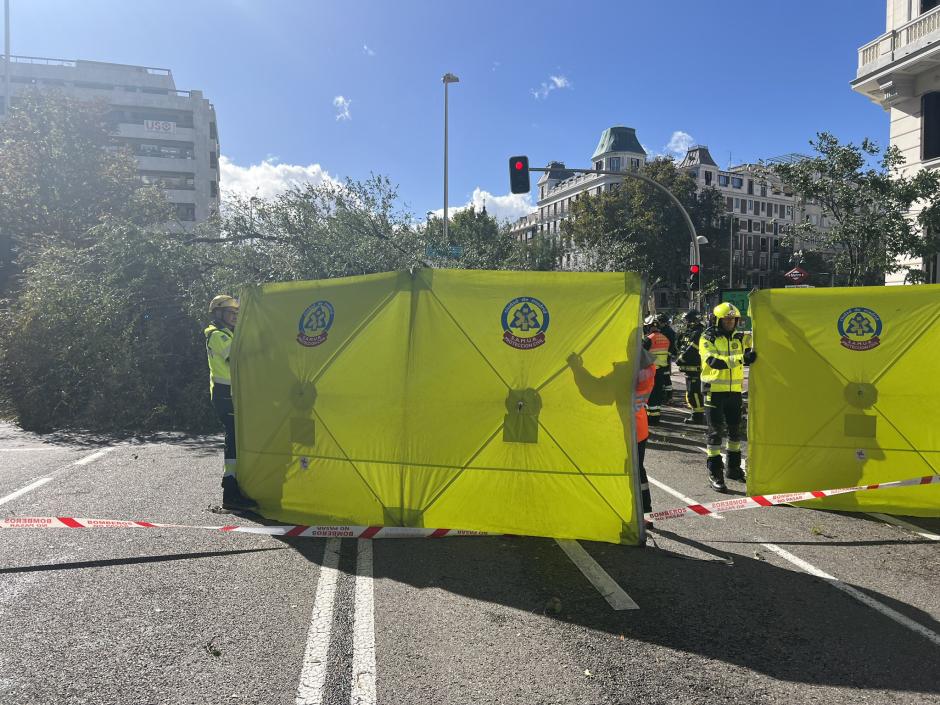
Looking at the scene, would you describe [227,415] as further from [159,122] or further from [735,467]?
[159,122]

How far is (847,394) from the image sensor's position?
5965 mm

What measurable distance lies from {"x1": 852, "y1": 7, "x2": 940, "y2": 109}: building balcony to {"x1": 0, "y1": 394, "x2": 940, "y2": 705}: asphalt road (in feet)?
62.2

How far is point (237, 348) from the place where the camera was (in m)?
5.91

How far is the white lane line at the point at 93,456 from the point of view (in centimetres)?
867

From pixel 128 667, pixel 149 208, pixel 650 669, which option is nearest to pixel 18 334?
pixel 149 208

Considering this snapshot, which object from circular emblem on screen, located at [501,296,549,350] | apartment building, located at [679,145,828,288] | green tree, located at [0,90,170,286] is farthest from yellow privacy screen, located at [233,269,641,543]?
apartment building, located at [679,145,828,288]

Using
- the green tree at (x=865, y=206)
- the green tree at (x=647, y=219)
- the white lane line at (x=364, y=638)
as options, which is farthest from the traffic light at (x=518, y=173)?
the green tree at (x=647, y=219)

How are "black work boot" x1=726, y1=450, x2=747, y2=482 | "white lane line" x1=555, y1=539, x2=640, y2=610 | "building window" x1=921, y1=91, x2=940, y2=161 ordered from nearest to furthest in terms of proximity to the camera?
"white lane line" x1=555, y1=539, x2=640, y2=610
"black work boot" x1=726, y1=450, x2=747, y2=482
"building window" x1=921, y1=91, x2=940, y2=161

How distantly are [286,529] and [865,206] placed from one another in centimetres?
1605

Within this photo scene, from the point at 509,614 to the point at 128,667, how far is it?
6.77 feet

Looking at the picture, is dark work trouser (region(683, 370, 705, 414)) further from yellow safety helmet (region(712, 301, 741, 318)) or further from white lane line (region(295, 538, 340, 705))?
white lane line (region(295, 538, 340, 705))

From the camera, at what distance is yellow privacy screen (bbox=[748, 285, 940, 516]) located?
5.81 m

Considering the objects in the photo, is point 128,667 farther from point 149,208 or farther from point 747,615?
point 149,208

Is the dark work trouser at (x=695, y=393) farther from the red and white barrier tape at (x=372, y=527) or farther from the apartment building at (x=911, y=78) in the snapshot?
the apartment building at (x=911, y=78)
